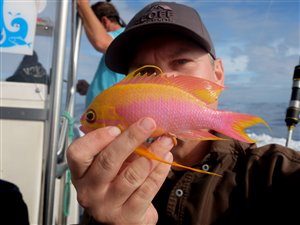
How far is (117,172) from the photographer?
96 cm

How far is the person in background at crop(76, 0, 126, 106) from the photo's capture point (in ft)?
8.40

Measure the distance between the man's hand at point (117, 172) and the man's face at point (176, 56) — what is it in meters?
0.51

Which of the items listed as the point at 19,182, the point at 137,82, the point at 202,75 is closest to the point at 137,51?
the point at 202,75

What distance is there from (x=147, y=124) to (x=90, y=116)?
0.21 metres

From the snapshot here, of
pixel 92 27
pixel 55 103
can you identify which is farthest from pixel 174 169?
pixel 92 27

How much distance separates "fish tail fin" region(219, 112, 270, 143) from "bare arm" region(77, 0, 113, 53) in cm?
201

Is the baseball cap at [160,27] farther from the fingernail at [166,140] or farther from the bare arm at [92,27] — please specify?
the bare arm at [92,27]

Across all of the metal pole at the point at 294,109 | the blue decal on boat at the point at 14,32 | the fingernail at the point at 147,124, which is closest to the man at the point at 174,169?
the fingernail at the point at 147,124

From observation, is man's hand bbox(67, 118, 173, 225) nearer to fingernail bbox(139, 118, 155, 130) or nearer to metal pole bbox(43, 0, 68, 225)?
fingernail bbox(139, 118, 155, 130)

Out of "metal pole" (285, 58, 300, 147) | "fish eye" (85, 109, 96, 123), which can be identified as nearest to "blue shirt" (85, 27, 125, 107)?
"metal pole" (285, 58, 300, 147)

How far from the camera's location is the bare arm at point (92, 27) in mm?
2525

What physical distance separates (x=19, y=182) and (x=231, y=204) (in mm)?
1657

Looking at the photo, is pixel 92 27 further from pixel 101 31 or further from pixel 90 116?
pixel 90 116

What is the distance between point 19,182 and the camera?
2203mm
